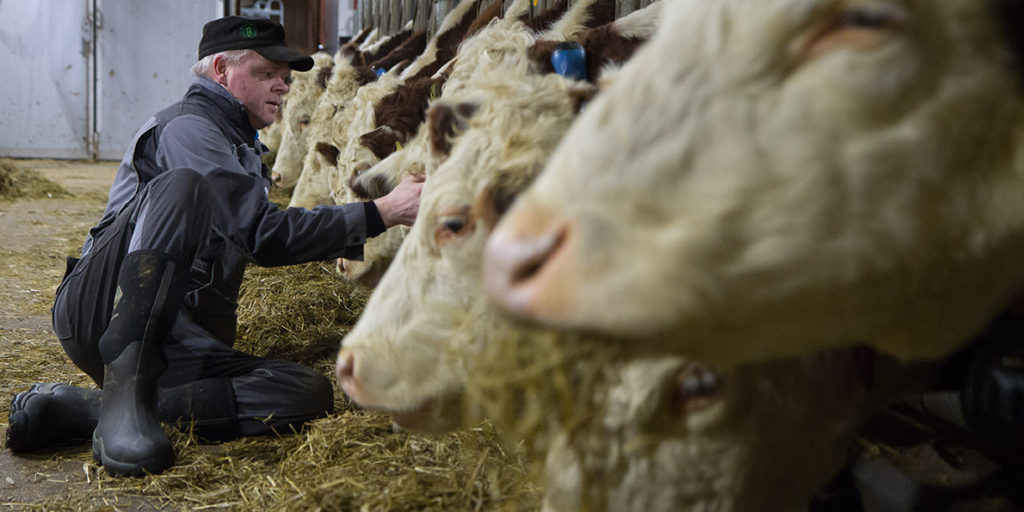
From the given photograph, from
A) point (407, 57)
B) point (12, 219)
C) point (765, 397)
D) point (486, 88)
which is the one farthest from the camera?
point (12, 219)

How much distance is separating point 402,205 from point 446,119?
852mm

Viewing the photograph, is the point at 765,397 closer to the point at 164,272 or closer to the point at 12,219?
the point at 164,272

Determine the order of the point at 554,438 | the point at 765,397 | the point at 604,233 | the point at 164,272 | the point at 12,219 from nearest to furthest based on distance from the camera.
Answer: the point at 604,233, the point at 765,397, the point at 554,438, the point at 164,272, the point at 12,219

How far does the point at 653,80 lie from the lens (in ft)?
4.31

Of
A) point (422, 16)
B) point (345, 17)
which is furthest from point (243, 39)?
point (345, 17)

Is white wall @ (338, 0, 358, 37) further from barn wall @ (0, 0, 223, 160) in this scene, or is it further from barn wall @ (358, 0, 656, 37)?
barn wall @ (0, 0, 223, 160)

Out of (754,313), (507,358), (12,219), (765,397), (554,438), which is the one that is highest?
(754,313)

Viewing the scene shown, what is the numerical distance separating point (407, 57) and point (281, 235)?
409 centimetres

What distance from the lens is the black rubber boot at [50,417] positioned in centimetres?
344

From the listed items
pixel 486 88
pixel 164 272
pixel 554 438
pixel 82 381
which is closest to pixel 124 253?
pixel 164 272

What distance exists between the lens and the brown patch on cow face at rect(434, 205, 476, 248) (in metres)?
2.34

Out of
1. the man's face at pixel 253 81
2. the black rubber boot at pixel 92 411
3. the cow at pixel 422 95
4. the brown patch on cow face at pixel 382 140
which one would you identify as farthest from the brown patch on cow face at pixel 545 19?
Answer: the black rubber boot at pixel 92 411

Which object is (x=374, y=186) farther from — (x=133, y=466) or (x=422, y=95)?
(x=133, y=466)

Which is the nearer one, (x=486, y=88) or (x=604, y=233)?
(x=604, y=233)
